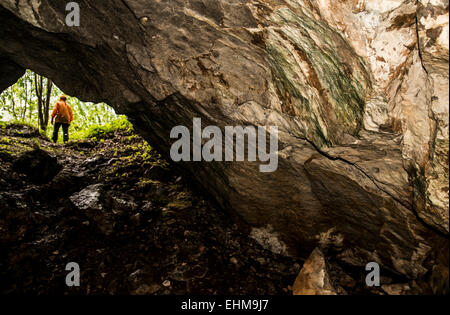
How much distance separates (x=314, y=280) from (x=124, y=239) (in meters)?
3.81

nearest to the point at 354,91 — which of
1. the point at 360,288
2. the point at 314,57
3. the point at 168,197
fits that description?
the point at 314,57

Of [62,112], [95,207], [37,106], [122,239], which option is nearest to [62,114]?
[62,112]

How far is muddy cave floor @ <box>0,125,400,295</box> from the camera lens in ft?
14.5

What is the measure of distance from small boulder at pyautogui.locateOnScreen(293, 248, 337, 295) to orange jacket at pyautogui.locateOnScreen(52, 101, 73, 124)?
11714 mm

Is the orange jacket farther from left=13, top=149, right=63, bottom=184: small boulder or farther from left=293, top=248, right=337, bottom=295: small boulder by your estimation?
left=293, top=248, right=337, bottom=295: small boulder

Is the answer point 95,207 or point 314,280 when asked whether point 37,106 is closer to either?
point 95,207

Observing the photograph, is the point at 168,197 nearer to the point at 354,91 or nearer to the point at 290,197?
the point at 290,197

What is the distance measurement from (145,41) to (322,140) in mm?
3580

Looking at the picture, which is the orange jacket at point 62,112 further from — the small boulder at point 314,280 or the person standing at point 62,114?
the small boulder at point 314,280

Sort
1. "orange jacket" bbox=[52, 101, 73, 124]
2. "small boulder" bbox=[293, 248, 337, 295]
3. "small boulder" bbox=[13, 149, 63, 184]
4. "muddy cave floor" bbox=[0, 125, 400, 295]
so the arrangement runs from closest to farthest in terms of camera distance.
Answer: "small boulder" bbox=[293, 248, 337, 295]
"muddy cave floor" bbox=[0, 125, 400, 295]
"small boulder" bbox=[13, 149, 63, 184]
"orange jacket" bbox=[52, 101, 73, 124]

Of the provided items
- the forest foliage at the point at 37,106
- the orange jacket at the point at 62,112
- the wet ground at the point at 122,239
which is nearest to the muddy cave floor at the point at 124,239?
the wet ground at the point at 122,239

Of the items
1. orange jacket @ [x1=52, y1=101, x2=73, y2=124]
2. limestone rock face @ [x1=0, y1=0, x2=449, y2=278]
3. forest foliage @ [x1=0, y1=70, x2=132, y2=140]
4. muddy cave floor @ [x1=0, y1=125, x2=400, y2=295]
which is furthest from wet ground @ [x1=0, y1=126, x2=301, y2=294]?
forest foliage @ [x1=0, y1=70, x2=132, y2=140]

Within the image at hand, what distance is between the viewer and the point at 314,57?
150 inches

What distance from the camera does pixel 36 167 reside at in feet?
23.0
